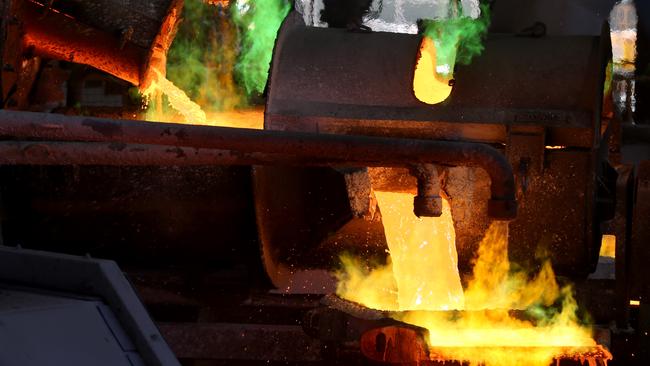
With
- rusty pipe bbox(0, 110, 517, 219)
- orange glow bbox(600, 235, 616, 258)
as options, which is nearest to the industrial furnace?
rusty pipe bbox(0, 110, 517, 219)

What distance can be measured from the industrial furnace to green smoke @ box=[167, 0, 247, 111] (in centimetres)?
10

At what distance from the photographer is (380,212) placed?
352 centimetres

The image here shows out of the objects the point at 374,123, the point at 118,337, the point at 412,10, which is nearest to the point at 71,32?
the point at 374,123

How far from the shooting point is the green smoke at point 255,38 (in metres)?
4.26

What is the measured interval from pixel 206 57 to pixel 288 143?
6.85ft

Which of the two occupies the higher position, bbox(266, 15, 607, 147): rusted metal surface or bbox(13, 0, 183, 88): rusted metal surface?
bbox(13, 0, 183, 88): rusted metal surface

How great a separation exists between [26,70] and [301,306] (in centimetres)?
187

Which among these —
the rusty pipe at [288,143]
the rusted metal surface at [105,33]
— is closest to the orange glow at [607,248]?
the rusty pipe at [288,143]

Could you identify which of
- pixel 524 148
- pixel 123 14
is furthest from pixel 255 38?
pixel 524 148

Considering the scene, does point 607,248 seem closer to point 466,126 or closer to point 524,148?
point 524,148

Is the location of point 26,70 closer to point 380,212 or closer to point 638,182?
point 380,212

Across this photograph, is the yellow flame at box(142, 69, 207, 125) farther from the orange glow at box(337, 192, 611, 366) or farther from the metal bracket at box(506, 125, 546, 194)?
the metal bracket at box(506, 125, 546, 194)

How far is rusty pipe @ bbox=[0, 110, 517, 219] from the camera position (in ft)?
6.98

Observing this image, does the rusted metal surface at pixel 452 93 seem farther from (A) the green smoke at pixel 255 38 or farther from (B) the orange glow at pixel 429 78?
(A) the green smoke at pixel 255 38
